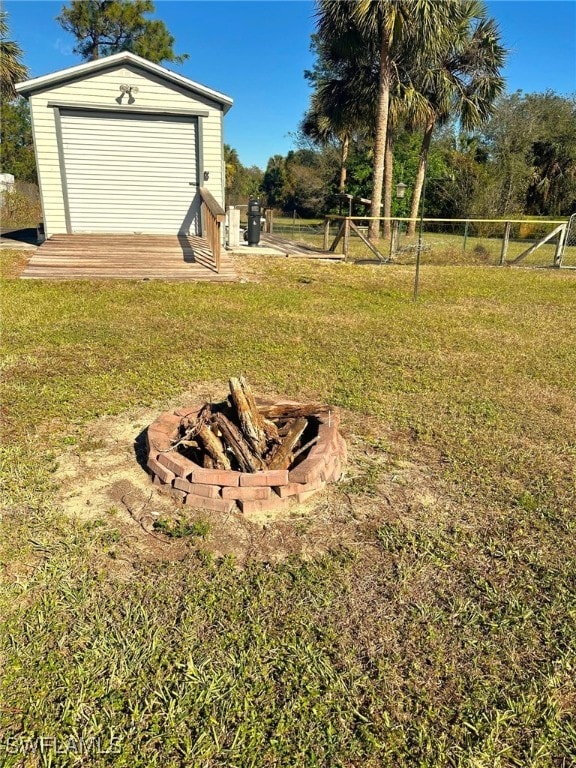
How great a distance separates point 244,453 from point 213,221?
24.8ft

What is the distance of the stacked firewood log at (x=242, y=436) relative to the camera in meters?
2.81

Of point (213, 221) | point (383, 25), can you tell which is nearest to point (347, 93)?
point (383, 25)

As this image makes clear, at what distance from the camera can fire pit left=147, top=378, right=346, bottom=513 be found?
265cm

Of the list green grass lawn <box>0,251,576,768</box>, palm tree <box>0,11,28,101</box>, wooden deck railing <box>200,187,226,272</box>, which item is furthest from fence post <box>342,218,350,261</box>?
palm tree <box>0,11,28,101</box>

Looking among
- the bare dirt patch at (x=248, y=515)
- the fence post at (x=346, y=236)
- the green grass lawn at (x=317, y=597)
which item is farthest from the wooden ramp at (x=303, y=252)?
the bare dirt patch at (x=248, y=515)

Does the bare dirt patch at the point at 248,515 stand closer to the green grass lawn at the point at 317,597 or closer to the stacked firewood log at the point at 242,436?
the green grass lawn at the point at 317,597

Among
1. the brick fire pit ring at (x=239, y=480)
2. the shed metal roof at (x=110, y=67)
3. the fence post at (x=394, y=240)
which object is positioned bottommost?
the brick fire pit ring at (x=239, y=480)

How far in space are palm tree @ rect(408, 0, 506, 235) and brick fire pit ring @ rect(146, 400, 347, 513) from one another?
56.5 ft

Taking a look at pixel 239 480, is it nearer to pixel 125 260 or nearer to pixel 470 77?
pixel 125 260

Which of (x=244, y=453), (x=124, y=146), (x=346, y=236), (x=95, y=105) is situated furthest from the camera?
(x=346, y=236)

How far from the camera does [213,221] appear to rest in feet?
30.9

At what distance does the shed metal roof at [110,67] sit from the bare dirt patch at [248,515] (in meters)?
9.27

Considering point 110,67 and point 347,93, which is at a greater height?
point 347,93

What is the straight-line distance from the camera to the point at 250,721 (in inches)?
63.5
